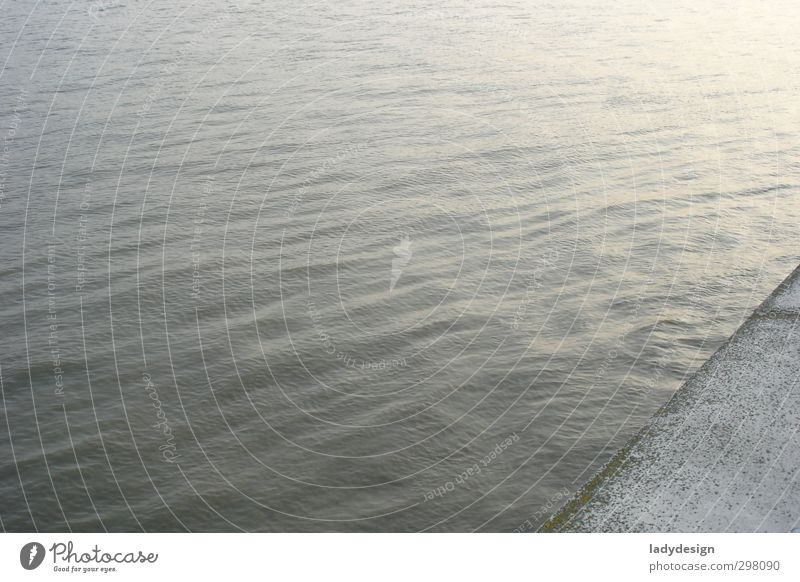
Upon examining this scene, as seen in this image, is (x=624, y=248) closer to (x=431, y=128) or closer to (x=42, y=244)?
(x=431, y=128)

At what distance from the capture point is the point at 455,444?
9.40m

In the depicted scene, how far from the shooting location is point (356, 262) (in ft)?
43.3

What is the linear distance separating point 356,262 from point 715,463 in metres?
8.14

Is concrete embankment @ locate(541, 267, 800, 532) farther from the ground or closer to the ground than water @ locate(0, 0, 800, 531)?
farther from the ground

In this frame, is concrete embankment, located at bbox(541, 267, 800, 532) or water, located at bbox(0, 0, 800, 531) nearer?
concrete embankment, located at bbox(541, 267, 800, 532)

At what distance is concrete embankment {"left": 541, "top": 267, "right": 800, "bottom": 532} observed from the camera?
5.37 meters

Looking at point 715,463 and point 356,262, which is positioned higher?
point 715,463

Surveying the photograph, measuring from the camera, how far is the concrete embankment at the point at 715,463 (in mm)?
5371

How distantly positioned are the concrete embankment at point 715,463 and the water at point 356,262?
255 cm

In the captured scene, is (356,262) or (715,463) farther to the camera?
(356,262)

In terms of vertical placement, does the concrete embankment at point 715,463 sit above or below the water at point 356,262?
above

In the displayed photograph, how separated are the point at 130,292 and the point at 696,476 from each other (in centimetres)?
910

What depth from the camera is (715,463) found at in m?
5.84

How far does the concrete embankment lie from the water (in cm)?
255
